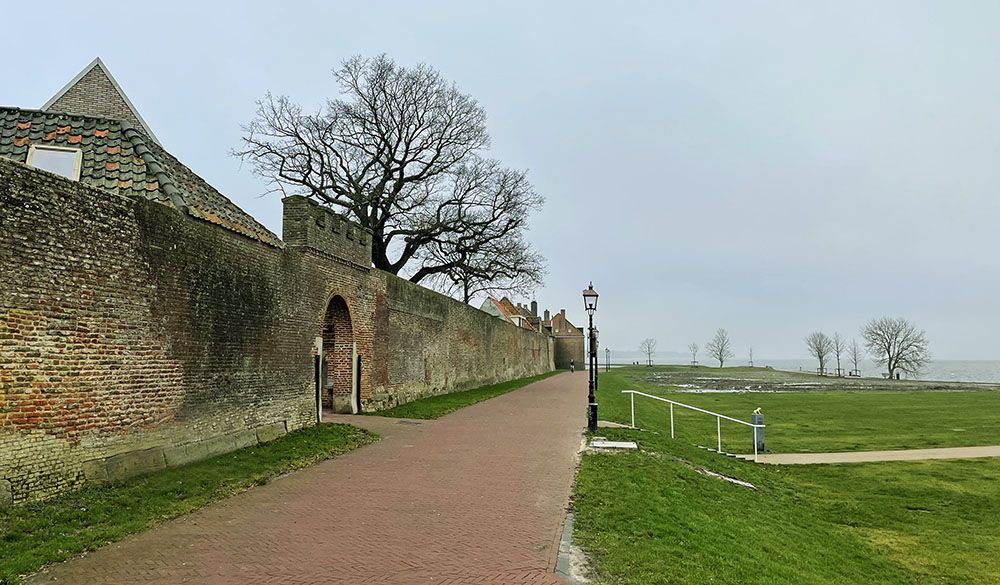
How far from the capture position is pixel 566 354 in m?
86.6

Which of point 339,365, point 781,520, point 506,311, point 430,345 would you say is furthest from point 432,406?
point 506,311

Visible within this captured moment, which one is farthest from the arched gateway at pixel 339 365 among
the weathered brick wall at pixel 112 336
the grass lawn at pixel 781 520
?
the grass lawn at pixel 781 520

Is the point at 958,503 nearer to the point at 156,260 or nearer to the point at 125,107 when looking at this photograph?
the point at 156,260

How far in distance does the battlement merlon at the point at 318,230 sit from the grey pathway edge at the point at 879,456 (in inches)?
432

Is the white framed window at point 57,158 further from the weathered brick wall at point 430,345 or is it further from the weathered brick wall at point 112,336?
the weathered brick wall at point 430,345

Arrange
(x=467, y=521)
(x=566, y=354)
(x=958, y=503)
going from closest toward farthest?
(x=467, y=521) → (x=958, y=503) → (x=566, y=354)

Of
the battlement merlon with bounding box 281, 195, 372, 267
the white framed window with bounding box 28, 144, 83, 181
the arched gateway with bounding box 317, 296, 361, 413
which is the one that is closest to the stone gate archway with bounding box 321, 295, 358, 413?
the arched gateway with bounding box 317, 296, 361, 413

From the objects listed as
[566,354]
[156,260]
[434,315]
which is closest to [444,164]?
[434,315]

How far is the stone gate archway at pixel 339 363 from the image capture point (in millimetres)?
16594

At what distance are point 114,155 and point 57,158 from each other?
0.79 m

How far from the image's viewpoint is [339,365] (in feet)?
54.9

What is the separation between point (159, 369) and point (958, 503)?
1302 cm

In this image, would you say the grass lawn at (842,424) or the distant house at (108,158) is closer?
the distant house at (108,158)

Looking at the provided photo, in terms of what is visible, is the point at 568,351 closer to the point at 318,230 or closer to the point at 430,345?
the point at 430,345
